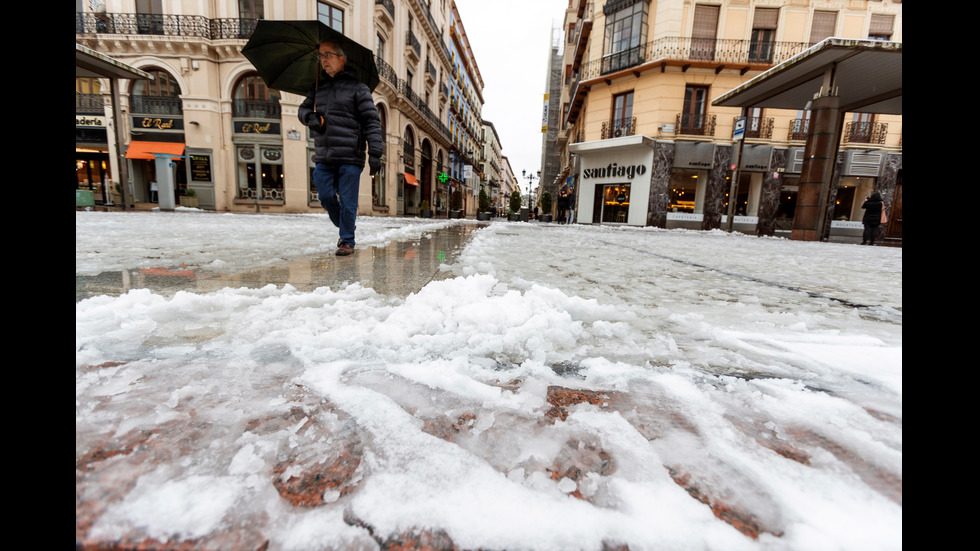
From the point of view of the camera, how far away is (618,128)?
697 inches

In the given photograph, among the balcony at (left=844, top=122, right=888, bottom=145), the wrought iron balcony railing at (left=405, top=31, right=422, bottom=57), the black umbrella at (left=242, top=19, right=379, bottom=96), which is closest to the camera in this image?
the black umbrella at (left=242, top=19, right=379, bottom=96)

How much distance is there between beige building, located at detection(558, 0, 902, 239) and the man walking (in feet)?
49.9

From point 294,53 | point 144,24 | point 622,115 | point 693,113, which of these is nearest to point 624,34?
point 622,115

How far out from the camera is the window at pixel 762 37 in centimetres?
1576

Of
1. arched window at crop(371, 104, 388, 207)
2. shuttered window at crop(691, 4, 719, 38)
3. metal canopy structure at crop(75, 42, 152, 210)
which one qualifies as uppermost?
shuttered window at crop(691, 4, 719, 38)

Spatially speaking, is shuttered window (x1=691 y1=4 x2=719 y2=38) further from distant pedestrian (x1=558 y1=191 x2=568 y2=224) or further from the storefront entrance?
distant pedestrian (x1=558 y1=191 x2=568 y2=224)

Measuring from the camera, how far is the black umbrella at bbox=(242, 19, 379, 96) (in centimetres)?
386

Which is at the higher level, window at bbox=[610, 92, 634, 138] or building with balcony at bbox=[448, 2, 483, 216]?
building with balcony at bbox=[448, 2, 483, 216]

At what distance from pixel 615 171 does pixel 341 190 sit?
54.9 ft

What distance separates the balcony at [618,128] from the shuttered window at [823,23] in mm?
7791

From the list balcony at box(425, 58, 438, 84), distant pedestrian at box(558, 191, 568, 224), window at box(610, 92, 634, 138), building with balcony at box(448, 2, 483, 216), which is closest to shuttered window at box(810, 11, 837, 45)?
window at box(610, 92, 634, 138)

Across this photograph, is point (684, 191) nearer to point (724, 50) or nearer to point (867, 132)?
point (724, 50)
